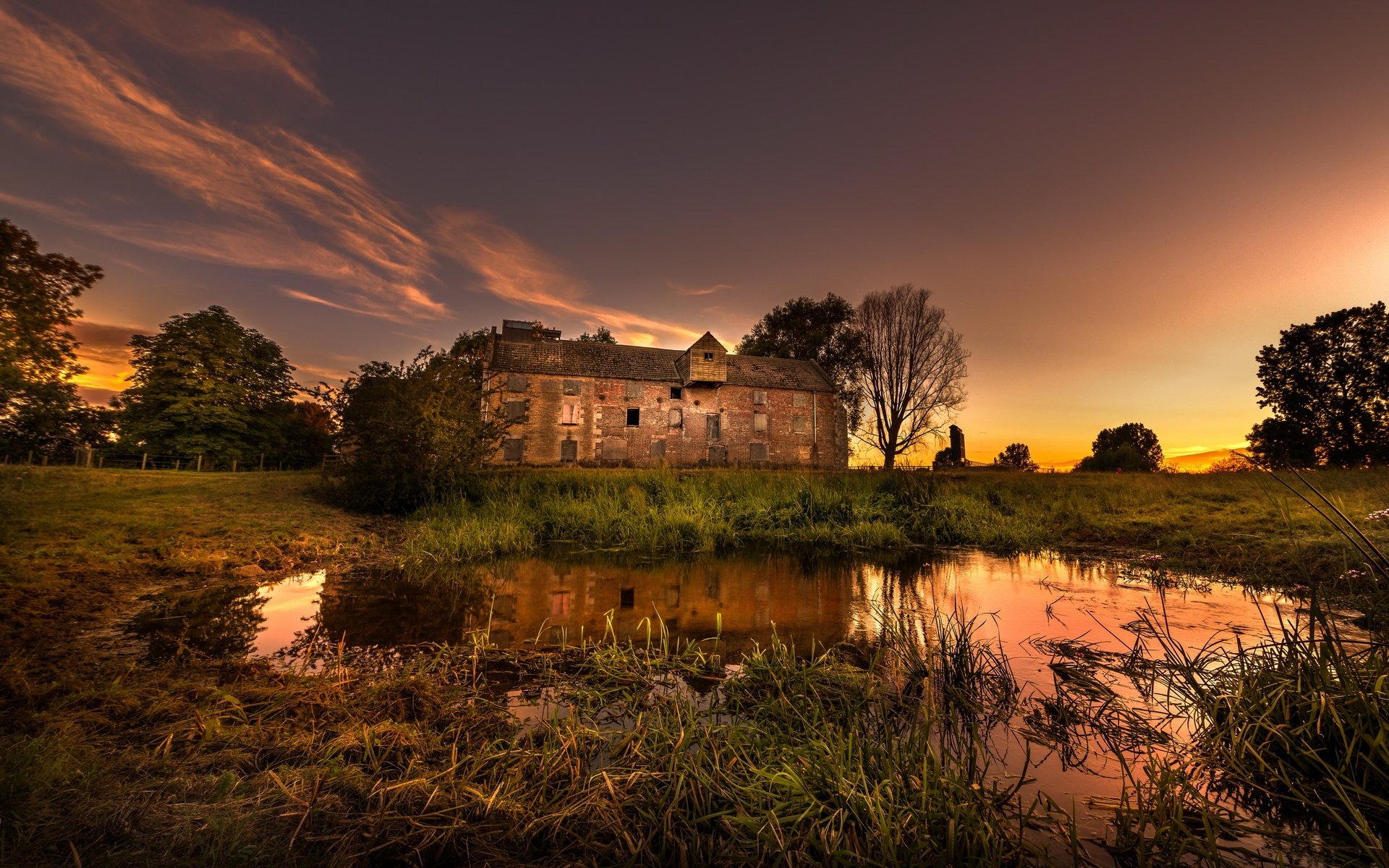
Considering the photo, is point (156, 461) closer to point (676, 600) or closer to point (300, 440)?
point (300, 440)

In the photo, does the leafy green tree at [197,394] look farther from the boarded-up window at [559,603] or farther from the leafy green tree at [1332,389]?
the leafy green tree at [1332,389]

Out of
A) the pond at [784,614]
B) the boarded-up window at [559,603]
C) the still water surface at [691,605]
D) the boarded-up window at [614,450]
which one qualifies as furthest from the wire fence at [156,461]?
the boarded-up window at [614,450]

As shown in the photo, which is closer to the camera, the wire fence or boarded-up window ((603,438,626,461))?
the wire fence

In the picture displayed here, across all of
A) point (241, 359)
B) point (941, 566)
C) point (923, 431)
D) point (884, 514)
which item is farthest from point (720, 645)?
point (241, 359)

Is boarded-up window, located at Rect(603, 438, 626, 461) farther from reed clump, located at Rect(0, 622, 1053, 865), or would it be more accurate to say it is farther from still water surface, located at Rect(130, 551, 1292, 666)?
reed clump, located at Rect(0, 622, 1053, 865)

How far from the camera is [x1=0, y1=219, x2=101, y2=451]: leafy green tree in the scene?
6422mm

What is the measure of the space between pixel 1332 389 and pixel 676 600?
48.8 meters

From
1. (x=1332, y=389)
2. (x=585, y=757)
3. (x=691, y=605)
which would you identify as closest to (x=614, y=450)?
(x=691, y=605)

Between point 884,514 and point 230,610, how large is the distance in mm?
12604

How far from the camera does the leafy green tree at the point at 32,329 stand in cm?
642

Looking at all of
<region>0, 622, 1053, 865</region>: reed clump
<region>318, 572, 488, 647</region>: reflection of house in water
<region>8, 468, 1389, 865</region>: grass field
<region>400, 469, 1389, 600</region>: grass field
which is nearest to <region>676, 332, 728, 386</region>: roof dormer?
<region>400, 469, 1389, 600</region>: grass field

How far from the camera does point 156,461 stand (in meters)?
31.7

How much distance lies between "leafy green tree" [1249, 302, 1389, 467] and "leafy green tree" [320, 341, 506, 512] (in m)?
42.4

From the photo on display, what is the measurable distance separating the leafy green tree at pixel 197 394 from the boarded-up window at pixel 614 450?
24.7 meters
